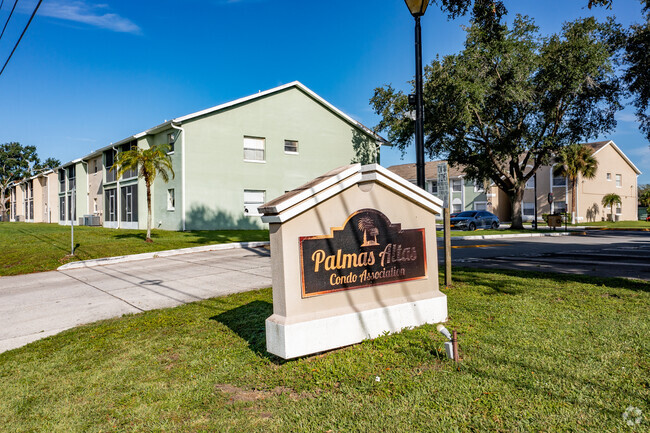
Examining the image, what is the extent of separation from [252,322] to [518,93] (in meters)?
25.0

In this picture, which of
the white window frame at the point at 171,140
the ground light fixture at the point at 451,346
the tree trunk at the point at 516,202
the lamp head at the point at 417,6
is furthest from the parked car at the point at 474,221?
the ground light fixture at the point at 451,346

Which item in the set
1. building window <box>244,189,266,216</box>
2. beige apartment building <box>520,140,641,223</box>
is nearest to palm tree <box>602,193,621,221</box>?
beige apartment building <box>520,140,641,223</box>

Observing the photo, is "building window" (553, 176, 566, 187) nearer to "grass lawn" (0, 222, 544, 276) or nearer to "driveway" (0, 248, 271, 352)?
"grass lawn" (0, 222, 544, 276)

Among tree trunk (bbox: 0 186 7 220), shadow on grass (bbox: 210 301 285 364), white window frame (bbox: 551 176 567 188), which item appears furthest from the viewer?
tree trunk (bbox: 0 186 7 220)

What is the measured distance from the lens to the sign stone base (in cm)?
441

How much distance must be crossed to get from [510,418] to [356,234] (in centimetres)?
252

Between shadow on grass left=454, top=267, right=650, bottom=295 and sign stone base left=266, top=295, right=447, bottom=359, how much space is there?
2.73 meters

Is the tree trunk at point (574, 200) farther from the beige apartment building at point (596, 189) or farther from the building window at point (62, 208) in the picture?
the building window at point (62, 208)

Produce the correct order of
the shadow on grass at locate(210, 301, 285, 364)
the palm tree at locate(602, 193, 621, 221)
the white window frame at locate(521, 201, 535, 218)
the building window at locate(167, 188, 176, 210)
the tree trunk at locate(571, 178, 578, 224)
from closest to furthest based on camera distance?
the shadow on grass at locate(210, 301, 285, 364) < the building window at locate(167, 188, 176, 210) < the tree trunk at locate(571, 178, 578, 224) < the palm tree at locate(602, 193, 621, 221) < the white window frame at locate(521, 201, 535, 218)

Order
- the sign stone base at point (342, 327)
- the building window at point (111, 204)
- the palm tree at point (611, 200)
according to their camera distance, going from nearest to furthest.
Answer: the sign stone base at point (342, 327) → the building window at point (111, 204) → the palm tree at point (611, 200)

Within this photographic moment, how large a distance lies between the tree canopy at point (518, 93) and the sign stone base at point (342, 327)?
22.1m

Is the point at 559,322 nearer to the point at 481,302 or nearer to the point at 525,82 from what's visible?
the point at 481,302

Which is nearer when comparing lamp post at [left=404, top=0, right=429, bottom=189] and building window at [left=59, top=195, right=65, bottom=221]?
lamp post at [left=404, top=0, right=429, bottom=189]

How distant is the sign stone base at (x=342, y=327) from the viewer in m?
4.41
